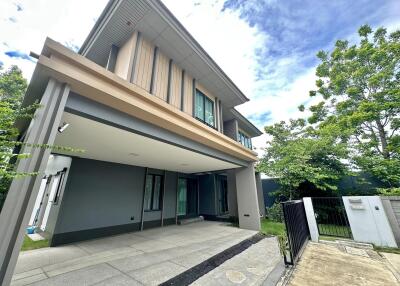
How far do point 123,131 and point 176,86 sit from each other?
10.2 feet

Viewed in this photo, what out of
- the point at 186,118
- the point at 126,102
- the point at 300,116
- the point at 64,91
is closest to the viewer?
the point at 64,91

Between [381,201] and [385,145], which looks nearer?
[381,201]

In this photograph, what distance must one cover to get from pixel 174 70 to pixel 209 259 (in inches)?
233

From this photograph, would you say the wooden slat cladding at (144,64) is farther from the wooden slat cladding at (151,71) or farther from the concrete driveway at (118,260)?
the concrete driveway at (118,260)

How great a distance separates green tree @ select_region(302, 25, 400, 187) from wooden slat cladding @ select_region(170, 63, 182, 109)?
10.2 m

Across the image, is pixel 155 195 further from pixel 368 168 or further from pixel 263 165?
pixel 368 168

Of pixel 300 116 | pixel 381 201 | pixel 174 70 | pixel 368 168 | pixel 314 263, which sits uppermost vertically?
pixel 300 116

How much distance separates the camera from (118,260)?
374cm

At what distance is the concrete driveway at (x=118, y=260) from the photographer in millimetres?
2924

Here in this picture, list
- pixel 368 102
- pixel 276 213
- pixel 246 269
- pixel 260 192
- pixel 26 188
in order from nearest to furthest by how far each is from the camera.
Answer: pixel 26 188 → pixel 246 269 → pixel 276 213 → pixel 368 102 → pixel 260 192

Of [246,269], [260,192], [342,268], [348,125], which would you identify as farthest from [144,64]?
[348,125]

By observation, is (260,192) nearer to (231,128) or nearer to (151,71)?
(231,128)

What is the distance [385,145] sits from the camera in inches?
411

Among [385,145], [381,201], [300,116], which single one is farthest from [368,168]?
[300,116]
